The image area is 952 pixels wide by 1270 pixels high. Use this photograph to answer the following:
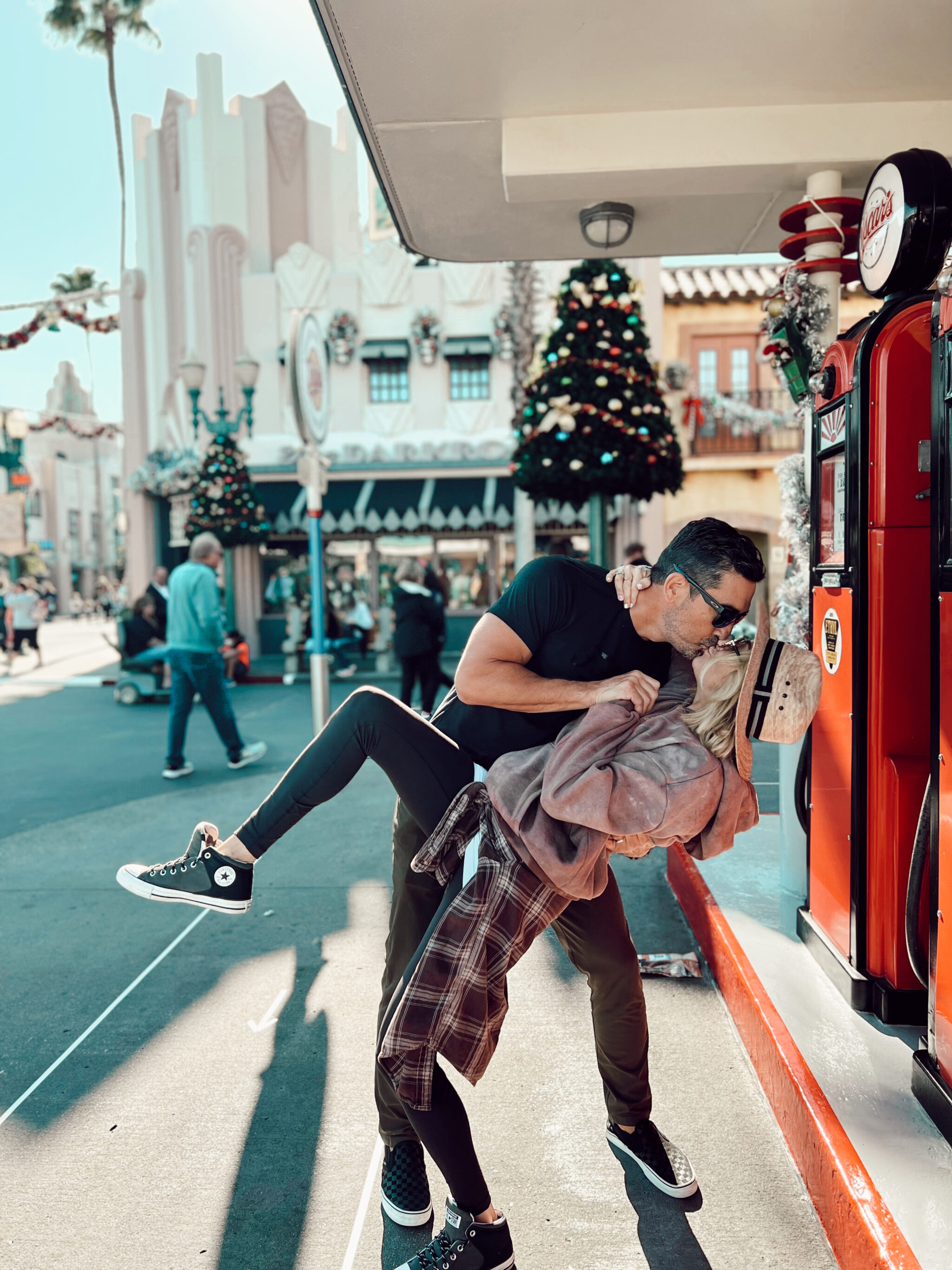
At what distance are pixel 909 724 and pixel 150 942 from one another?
3.06 meters

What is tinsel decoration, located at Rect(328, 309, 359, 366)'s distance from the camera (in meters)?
17.5

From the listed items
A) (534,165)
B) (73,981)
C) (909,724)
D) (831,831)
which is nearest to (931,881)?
(909,724)

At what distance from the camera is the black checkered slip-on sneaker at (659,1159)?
221cm

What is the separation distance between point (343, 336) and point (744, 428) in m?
7.68

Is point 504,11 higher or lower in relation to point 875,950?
higher

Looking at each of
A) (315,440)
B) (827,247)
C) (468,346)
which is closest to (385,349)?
(468,346)

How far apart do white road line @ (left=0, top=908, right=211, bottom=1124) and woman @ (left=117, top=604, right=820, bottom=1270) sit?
1.40m

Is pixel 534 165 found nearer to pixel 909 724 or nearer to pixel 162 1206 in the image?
pixel 909 724

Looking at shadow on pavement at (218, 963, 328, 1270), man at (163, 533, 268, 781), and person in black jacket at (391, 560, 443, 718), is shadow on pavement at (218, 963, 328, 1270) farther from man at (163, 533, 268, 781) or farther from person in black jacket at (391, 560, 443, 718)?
person in black jacket at (391, 560, 443, 718)

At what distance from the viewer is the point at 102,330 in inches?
718

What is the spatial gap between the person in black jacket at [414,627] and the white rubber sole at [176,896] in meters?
6.15

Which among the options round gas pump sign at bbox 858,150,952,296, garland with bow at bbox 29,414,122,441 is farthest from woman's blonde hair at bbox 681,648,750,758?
garland with bow at bbox 29,414,122,441

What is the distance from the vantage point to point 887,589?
2.73m

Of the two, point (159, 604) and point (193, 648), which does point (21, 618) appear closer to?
point (159, 604)
